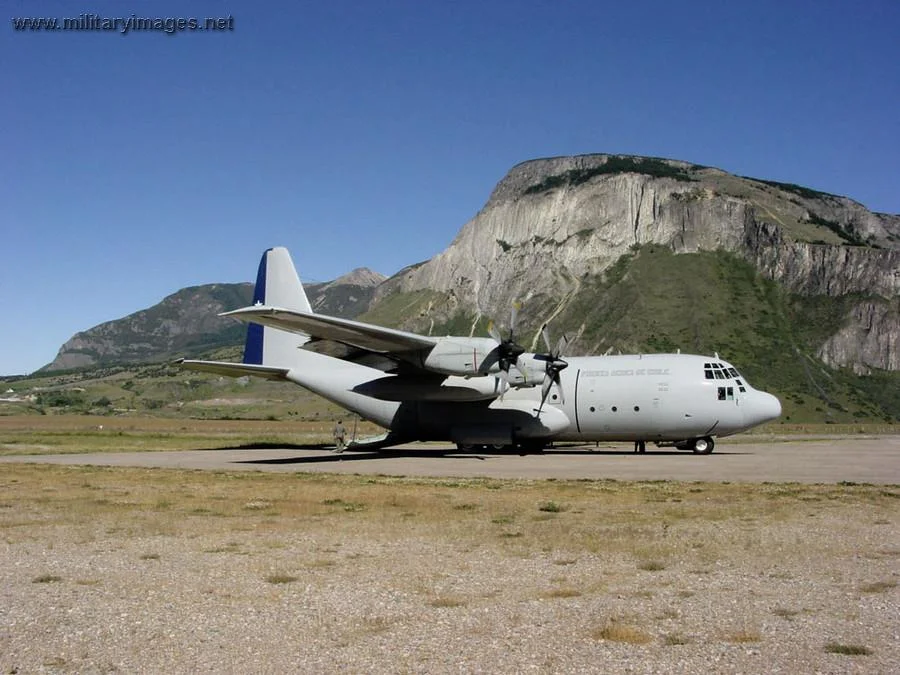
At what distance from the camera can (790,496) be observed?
17734 millimetres

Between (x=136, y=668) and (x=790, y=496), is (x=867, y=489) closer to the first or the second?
(x=790, y=496)

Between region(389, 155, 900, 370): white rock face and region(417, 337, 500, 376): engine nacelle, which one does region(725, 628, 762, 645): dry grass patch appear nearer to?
region(417, 337, 500, 376): engine nacelle

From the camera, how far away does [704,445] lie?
109 feet

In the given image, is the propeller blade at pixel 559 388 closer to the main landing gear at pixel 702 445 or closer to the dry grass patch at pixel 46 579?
the main landing gear at pixel 702 445

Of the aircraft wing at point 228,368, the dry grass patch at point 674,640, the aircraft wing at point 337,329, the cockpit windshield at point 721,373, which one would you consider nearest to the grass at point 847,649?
the dry grass patch at point 674,640

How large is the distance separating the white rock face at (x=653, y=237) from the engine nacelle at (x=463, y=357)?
4049 inches

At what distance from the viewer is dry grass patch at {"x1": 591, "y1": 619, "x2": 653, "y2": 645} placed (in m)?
7.24

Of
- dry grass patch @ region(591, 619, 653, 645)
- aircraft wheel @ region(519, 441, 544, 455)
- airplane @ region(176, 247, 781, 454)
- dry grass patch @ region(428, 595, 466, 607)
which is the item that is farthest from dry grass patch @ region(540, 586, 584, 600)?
aircraft wheel @ region(519, 441, 544, 455)

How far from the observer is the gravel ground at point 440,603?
679 cm

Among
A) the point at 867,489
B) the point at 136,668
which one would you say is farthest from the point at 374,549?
the point at 867,489

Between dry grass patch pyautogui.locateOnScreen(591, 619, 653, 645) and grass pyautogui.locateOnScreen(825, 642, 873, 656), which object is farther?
dry grass patch pyautogui.locateOnScreen(591, 619, 653, 645)

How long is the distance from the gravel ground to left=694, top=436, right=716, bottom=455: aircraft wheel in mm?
19896

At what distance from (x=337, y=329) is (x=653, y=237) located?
122662 millimetres

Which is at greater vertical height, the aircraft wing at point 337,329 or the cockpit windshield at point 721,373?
the aircraft wing at point 337,329
